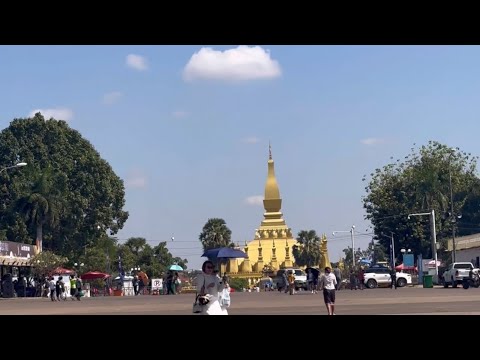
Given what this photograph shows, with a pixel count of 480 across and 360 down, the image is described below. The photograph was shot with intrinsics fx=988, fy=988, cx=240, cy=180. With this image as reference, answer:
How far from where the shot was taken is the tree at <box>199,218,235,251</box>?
98.6 metres

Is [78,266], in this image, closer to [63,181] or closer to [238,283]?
[63,181]

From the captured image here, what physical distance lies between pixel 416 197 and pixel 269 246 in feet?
99.7

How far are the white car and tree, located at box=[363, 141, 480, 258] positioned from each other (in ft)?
67.0

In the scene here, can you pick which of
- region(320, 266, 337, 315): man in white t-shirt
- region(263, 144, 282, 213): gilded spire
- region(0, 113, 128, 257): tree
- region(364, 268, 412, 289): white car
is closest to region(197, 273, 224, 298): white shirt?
region(320, 266, 337, 315): man in white t-shirt

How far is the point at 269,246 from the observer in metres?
110

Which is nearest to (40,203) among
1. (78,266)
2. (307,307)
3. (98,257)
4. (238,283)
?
(78,266)

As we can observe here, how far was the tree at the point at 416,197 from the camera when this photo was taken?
81.5 meters

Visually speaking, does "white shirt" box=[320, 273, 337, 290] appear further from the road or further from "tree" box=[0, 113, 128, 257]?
"tree" box=[0, 113, 128, 257]

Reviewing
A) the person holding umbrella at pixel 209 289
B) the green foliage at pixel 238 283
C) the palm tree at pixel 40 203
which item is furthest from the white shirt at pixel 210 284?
the green foliage at pixel 238 283
